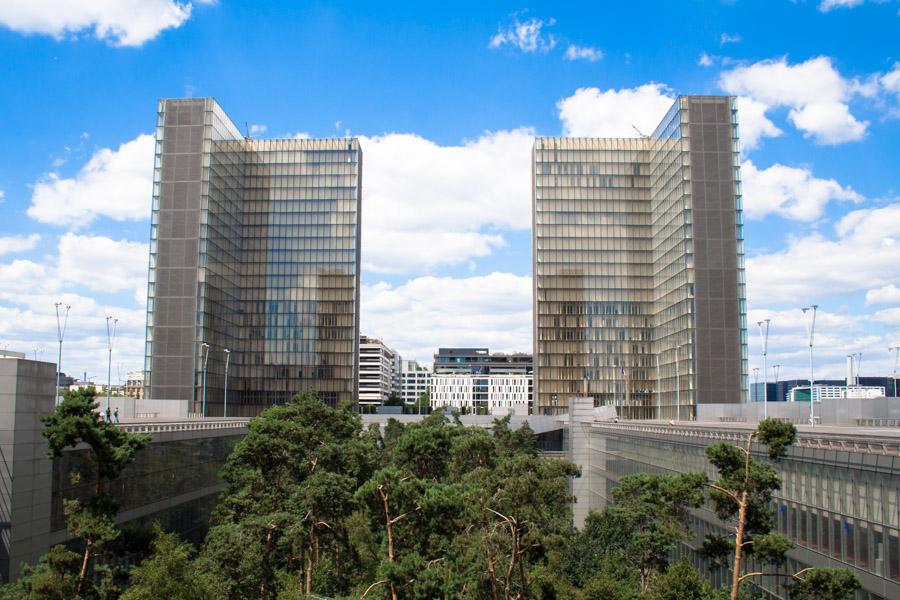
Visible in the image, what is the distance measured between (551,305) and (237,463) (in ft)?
372

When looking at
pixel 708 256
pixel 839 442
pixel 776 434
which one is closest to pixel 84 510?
pixel 776 434

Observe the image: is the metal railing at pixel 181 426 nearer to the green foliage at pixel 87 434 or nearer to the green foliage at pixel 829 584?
the green foliage at pixel 87 434

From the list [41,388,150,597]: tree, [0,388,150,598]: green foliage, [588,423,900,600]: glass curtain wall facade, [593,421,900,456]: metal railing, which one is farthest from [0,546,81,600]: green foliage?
[593,421,900,456]: metal railing

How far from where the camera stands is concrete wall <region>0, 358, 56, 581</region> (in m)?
36.8

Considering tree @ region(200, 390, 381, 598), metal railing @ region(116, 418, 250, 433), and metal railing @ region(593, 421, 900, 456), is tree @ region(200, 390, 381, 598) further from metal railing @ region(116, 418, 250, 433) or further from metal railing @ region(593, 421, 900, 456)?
metal railing @ region(593, 421, 900, 456)

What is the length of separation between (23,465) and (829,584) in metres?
34.2

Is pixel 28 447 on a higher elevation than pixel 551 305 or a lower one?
lower

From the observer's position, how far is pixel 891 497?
30.1 meters

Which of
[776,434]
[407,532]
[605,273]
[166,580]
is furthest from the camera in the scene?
[605,273]

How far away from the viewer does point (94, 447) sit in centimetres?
3719

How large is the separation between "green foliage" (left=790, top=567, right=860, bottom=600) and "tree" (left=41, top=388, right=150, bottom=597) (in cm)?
2834

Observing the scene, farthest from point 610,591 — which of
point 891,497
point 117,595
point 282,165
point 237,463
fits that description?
point 282,165

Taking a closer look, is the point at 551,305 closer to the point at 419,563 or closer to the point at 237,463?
the point at 237,463

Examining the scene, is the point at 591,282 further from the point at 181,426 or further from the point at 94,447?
the point at 94,447
